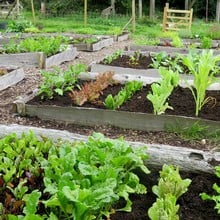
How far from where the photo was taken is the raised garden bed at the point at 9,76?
6.26 meters

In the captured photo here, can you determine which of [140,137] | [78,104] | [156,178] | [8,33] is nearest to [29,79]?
[78,104]

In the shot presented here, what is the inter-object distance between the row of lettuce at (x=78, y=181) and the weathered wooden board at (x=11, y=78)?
3429 millimetres

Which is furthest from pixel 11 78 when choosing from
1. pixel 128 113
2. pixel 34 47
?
pixel 128 113

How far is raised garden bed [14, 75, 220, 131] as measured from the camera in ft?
14.9

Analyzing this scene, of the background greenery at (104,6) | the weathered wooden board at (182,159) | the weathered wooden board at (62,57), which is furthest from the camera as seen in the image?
the background greenery at (104,6)

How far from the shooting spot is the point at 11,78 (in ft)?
21.3

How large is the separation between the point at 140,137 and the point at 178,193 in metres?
2.01

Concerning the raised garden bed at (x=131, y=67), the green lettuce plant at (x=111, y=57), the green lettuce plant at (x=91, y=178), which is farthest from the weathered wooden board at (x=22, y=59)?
the green lettuce plant at (x=91, y=178)

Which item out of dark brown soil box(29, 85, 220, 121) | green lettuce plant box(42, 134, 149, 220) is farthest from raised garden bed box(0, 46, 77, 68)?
green lettuce plant box(42, 134, 149, 220)

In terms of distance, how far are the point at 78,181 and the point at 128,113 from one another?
7.92 feet

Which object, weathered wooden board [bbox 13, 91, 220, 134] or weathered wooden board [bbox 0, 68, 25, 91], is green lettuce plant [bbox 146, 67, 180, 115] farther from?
weathered wooden board [bbox 0, 68, 25, 91]

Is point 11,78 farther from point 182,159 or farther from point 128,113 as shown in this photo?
point 182,159

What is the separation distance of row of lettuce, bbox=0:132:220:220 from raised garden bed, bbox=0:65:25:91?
345cm

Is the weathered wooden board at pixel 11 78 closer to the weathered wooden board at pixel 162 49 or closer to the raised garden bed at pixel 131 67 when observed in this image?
the raised garden bed at pixel 131 67
